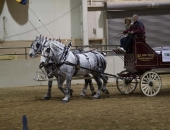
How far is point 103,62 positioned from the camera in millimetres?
12117

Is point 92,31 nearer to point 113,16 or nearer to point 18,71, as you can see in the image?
point 113,16

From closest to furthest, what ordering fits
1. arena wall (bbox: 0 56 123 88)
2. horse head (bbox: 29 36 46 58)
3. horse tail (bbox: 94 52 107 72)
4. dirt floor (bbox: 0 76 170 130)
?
dirt floor (bbox: 0 76 170 130) < horse head (bbox: 29 36 46 58) < horse tail (bbox: 94 52 107 72) < arena wall (bbox: 0 56 123 88)

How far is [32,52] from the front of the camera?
11.0 meters

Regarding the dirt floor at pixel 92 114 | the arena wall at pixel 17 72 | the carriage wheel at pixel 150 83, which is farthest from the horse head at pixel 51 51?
the arena wall at pixel 17 72

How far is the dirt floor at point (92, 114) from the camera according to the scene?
23.3 feet

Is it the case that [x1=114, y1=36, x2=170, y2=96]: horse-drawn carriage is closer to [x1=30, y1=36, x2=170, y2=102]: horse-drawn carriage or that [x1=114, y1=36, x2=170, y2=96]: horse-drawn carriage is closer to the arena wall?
[x1=30, y1=36, x2=170, y2=102]: horse-drawn carriage

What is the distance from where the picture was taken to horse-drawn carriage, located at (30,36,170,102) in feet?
36.0

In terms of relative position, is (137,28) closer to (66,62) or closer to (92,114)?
(66,62)

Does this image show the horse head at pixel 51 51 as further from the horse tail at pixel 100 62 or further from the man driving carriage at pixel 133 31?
the man driving carriage at pixel 133 31

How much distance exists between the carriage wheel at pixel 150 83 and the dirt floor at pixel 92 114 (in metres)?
0.25

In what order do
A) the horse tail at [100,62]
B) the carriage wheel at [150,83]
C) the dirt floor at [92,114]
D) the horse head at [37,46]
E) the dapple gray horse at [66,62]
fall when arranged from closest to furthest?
the dirt floor at [92,114] → the dapple gray horse at [66,62] → the horse head at [37,46] → the carriage wheel at [150,83] → the horse tail at [100,62]

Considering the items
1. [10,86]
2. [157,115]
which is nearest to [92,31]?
[10,86]

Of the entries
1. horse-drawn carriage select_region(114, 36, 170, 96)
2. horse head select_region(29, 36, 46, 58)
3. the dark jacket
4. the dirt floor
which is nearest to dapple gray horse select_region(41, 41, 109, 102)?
horse head select_region(29, 36, 46, 58)

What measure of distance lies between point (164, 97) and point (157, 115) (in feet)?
10.8
